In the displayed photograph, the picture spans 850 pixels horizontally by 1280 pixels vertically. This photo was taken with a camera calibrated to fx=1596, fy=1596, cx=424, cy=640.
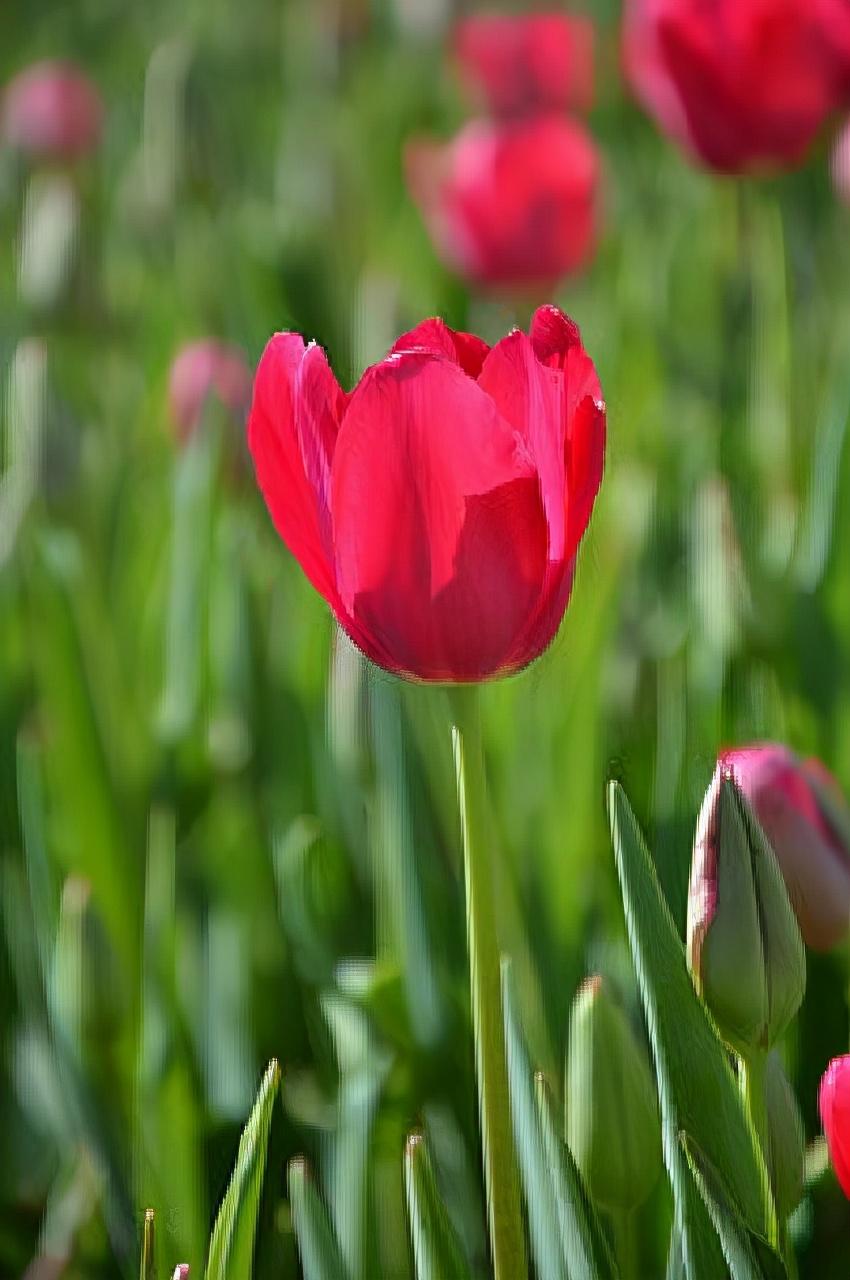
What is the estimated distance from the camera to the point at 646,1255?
46 cm

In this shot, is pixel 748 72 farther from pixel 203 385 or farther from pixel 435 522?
pixel 435 522

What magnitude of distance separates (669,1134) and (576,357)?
6.8 inches

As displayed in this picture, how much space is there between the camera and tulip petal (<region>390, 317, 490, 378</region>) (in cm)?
36

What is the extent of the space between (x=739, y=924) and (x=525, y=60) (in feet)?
A: 4.27

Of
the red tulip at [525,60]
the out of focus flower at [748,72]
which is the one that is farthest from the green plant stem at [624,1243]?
the red tulip at [525,60]

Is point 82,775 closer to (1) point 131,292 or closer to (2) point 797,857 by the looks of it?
(2) point 797,857

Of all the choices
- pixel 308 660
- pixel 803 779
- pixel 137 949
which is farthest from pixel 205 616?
pixel 803 779

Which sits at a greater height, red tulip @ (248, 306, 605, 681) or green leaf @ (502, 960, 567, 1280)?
red tulip @ (248, 306, 605, 681)

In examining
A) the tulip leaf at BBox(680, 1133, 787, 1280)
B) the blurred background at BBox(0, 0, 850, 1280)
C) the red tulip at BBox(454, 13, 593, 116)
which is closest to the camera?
the tulip leaf at BBox(680, 1133, 787, 1280)

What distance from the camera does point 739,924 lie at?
354 mm

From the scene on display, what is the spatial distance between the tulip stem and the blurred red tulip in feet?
2.58

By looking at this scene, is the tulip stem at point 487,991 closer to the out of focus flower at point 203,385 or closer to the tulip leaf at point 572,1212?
the tulip leaf at point 572,1212

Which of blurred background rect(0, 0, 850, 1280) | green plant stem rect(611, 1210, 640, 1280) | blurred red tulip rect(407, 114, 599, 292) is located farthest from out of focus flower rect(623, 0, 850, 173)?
green plant stem rect(611, 1210, 640, 1280)

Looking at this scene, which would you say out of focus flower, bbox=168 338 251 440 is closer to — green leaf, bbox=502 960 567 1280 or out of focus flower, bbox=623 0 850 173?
out of focus flower, bbox=623 0 850 173
